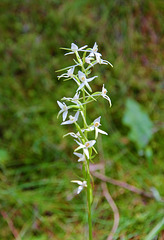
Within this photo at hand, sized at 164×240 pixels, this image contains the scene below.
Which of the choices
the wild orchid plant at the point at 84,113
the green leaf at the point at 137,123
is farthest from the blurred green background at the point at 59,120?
the wild orchid plant at the point at 84,113

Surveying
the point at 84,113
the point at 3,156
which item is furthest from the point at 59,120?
the point at 84,113

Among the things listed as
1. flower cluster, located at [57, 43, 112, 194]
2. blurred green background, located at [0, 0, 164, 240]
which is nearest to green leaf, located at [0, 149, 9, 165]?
blurred green background, located at [0, 0, 164, 240]

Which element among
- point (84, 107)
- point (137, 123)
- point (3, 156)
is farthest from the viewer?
point (137, 123)

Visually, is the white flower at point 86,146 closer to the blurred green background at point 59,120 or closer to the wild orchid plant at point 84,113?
the wild orchid plant at point 84,113

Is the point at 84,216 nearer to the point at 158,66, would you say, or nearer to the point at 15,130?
the point at 15,130

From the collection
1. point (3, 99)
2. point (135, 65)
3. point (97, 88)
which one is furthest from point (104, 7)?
point (3, 99)

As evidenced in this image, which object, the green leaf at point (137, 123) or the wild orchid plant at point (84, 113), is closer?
the wild orchid plant at point (84, 113)

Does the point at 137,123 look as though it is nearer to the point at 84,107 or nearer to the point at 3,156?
the point at 3,156
